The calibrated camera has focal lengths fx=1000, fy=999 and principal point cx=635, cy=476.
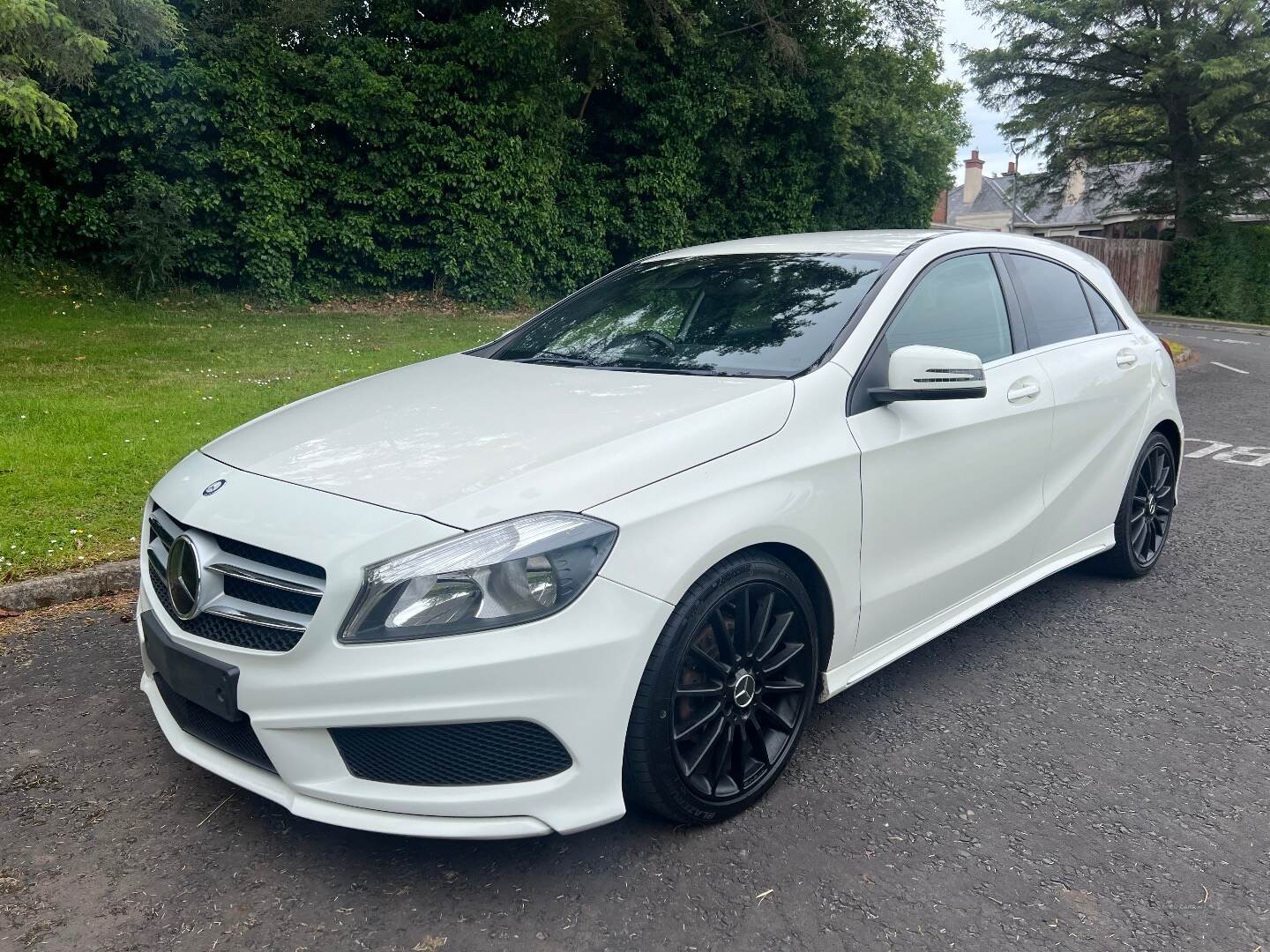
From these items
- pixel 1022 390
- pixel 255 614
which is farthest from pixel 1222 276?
Result: pixel 255 614

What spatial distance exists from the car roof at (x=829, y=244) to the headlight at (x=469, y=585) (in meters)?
2.05

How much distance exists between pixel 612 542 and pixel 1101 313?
3.28 m

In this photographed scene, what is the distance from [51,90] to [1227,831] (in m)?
15.4

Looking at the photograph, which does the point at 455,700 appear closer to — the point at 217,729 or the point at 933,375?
the point at 217,729

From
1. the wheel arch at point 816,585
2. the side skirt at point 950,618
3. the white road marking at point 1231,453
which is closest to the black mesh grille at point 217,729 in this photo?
the wheel arch at point 816,585

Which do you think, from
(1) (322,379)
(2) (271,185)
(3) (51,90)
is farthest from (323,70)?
(1) (322,379)

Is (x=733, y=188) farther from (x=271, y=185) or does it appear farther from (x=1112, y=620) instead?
(x=1112, y=620)

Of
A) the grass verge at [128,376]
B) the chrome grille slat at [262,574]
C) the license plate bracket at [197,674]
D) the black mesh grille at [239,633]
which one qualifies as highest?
the chrome grille slat at [262,574]

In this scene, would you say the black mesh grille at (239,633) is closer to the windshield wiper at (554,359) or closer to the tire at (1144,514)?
the windshield wiper at (554,359)

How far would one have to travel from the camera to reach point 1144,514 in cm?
490

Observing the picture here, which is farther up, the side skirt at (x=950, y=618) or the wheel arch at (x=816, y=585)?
the wheel arch at (x=816, y=585)

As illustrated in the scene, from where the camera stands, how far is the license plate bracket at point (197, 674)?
7.93 ft

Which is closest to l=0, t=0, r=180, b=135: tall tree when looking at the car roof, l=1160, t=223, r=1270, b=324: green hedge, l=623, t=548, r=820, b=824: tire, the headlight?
the car roof

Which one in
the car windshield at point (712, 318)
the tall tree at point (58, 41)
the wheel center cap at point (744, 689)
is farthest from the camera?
the tall tree at point (58, 41)
